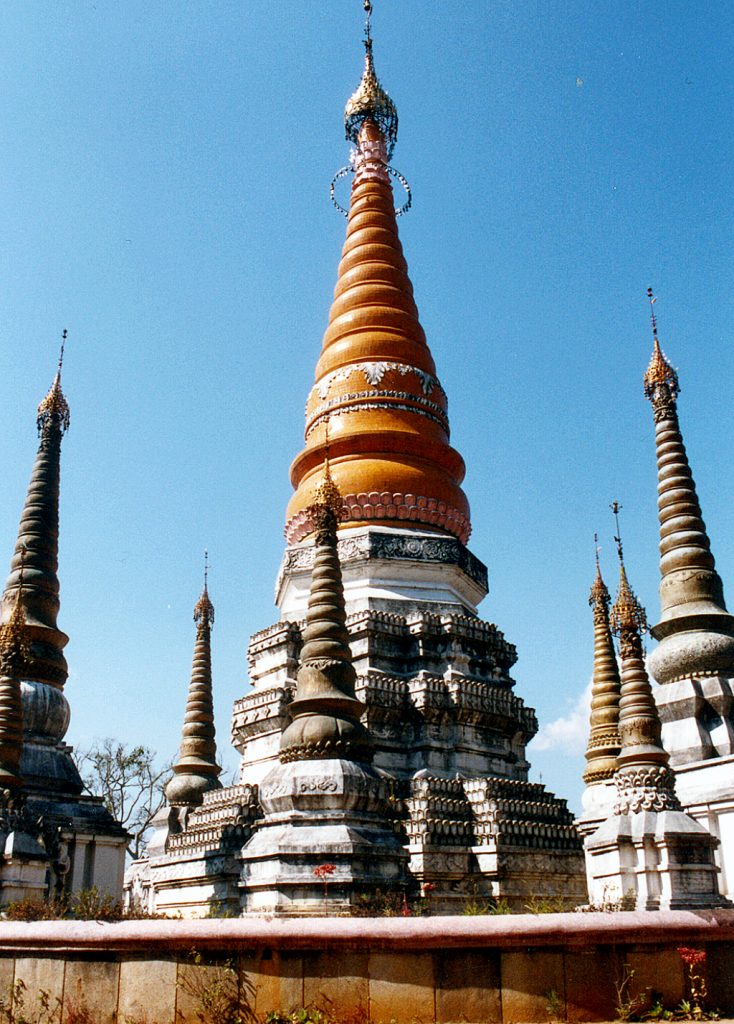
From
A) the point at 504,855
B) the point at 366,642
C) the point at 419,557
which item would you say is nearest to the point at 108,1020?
the point at 504,855

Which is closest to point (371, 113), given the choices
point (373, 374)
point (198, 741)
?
point (373, 374)

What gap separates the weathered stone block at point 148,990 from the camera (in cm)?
821

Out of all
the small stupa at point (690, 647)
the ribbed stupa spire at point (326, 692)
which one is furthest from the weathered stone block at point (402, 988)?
the small stupa at point (690, 647)

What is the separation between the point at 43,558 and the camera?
26.2 m

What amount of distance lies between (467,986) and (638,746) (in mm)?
8244

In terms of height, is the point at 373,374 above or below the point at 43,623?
above

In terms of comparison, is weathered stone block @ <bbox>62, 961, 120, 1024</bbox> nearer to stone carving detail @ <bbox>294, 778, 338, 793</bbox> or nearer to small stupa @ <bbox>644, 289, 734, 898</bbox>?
stone carving detail @ <bbox>294, 778, 338, 793</bbox>

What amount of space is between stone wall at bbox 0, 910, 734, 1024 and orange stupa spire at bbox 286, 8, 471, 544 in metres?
15.3

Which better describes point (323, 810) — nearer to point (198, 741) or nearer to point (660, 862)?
point (660, 862)

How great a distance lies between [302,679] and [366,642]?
555cm

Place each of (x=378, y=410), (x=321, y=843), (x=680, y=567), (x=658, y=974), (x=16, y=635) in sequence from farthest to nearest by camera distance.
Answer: (x=378, y=410) → (x=16, y=635) → (x=680, y=567) → (x=321, y=843) → (x=658, y=974)

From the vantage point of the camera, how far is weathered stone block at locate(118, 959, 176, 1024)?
323 inches

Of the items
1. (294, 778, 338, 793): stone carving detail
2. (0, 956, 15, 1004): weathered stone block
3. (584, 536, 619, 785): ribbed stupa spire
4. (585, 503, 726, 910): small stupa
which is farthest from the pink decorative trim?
(0, 956, 15, 1004): weathered stone block

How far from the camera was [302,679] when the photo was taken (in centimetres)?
1588
